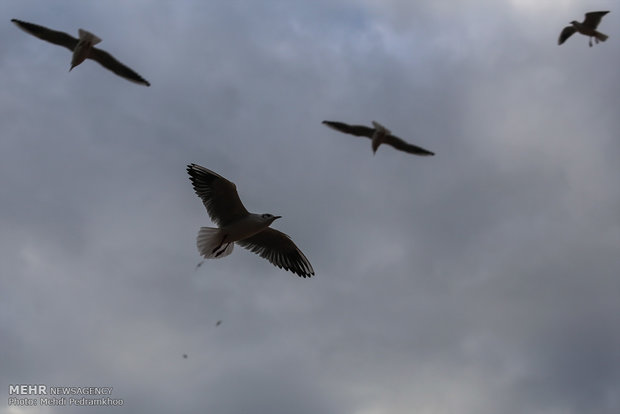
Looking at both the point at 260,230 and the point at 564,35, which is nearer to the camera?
the point at 260,230

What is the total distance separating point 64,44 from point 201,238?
13.6 ft

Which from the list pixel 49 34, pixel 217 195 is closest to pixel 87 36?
pixel 49 34

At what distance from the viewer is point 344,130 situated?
14.1 metres

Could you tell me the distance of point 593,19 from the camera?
15773mm

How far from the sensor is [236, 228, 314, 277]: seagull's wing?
16.7m

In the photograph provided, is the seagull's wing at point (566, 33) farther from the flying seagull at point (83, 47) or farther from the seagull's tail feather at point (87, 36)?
the seagull's tail feather at point (87, 36)

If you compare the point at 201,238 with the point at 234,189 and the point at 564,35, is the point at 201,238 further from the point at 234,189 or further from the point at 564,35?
the point at 564,35

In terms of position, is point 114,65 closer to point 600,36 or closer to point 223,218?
point 223,218

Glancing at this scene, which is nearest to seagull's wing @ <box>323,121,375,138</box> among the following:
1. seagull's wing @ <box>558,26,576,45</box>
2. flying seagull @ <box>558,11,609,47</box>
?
flying seagull @ <box>558,11,609,47</box>

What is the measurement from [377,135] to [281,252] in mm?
4073

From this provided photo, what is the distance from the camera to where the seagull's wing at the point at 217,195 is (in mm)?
15430

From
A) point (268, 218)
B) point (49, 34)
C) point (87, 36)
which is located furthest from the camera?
point (268, 218)

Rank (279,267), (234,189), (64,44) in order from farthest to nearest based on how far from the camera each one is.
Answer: (279,267), (234,189), (64,44)

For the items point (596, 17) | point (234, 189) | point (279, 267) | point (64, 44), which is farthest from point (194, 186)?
point (596, 17)
